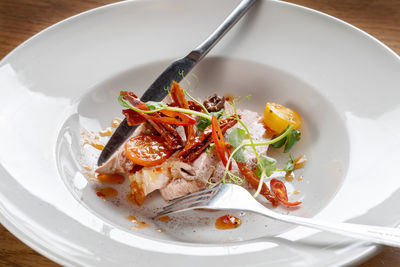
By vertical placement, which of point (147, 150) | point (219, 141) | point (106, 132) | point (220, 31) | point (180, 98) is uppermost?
point (220, 31)

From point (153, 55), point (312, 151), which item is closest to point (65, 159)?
point (153, 55)

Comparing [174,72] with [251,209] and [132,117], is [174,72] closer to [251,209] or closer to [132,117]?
[132,117]

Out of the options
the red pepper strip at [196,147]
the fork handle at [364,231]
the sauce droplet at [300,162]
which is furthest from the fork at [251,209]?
the sauce droplet at [300,162]

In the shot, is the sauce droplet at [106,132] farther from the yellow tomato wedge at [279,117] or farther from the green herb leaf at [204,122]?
the yellow tomato wedge at [279,117]

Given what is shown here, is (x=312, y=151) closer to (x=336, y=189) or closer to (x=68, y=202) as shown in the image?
(x=336, y=189)

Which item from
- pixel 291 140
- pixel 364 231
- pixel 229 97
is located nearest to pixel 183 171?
pixel 291 140

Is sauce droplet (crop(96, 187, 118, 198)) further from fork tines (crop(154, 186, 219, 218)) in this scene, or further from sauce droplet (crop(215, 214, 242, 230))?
sauce droplet (crop(215, 214, 242, 230))

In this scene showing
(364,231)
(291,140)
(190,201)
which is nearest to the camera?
(364,231)
